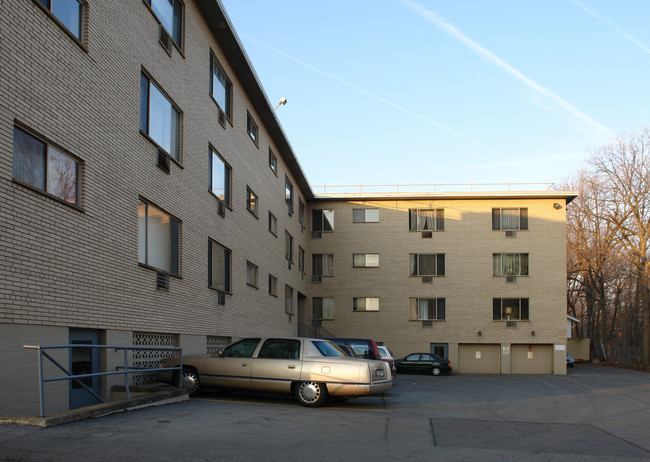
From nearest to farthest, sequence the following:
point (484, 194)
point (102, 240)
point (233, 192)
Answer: point (102, 240) < point (233, 192) < point (484, 194)

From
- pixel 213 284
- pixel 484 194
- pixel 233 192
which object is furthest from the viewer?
pixel 484 194

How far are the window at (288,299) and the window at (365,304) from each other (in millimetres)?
6612

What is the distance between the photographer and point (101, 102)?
40.7 feet

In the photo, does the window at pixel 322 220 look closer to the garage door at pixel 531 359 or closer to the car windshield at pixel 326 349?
the garage door at pixel 531 359

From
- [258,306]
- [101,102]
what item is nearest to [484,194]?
[258,306]

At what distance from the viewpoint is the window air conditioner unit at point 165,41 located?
15.6 meters

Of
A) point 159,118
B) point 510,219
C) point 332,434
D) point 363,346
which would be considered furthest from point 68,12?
point 510,219

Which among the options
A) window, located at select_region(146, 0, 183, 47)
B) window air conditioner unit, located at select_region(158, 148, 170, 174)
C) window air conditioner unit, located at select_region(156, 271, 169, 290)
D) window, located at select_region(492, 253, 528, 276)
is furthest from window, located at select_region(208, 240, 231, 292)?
window, located at select_region(492, 253, 528, 276)

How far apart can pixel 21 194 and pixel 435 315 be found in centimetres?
3215

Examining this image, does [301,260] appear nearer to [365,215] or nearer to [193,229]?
[365,215]

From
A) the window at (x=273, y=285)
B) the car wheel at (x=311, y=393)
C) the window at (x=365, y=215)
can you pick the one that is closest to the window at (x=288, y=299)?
the window at (x=273, y=285)

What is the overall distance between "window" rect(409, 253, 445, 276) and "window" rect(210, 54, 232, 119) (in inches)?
804

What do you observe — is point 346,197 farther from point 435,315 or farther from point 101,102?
point 101,102

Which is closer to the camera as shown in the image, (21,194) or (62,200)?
(21,194)
